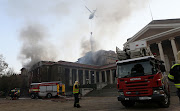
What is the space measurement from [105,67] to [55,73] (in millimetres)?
20244

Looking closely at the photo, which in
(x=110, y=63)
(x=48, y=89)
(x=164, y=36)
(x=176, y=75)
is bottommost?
(x=48, y=89)

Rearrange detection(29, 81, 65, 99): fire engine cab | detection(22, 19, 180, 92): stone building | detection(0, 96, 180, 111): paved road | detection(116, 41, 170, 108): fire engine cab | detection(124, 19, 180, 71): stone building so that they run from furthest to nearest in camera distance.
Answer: detection(22, 19, 180, 92): stone building, detection(124, 19, 180, 71): stone building, detection(29, 81, 65, 99): fire engine cab, detection(0, 96, 180, 111): paved road, detection(116, 41, 170, 108): fire engine cab

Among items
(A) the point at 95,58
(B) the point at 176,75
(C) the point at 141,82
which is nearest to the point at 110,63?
(A) the point at 95,58

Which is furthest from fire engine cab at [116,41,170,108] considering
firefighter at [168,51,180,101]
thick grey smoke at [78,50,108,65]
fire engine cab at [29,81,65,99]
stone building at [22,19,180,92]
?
thick grey smoke at [78,50,108,65]

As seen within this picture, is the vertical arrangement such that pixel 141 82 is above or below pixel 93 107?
above

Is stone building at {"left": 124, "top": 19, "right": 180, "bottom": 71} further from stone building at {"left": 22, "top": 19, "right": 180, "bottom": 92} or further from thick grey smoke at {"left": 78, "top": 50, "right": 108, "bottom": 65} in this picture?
thick grey smoke at {"left": 78, "top": 50, "right": 108, "bottom": 65}

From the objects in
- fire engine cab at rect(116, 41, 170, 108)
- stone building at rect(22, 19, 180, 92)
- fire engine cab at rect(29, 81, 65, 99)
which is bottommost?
fire engine cab at rect(29, 81, 65, 99)

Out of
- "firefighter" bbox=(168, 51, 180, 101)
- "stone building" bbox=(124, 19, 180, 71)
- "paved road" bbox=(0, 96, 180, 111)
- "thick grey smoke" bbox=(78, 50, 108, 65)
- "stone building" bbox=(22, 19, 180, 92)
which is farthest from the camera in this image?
"thick grey smoke" bbox=(78, 50, 108, 65)

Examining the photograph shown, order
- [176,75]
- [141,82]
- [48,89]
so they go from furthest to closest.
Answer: [48,89] < [141,82] < [176,75]

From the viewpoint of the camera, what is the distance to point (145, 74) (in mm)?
6039

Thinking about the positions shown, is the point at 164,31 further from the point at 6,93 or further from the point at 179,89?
the point at 6,93

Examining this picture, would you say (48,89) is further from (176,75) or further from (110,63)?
(110,63)

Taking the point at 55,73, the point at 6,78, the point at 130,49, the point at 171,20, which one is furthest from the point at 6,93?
the point at 171,20

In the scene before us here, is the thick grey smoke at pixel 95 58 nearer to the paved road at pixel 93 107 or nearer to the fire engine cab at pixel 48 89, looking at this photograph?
the fire engine cab at pixel 48 89
